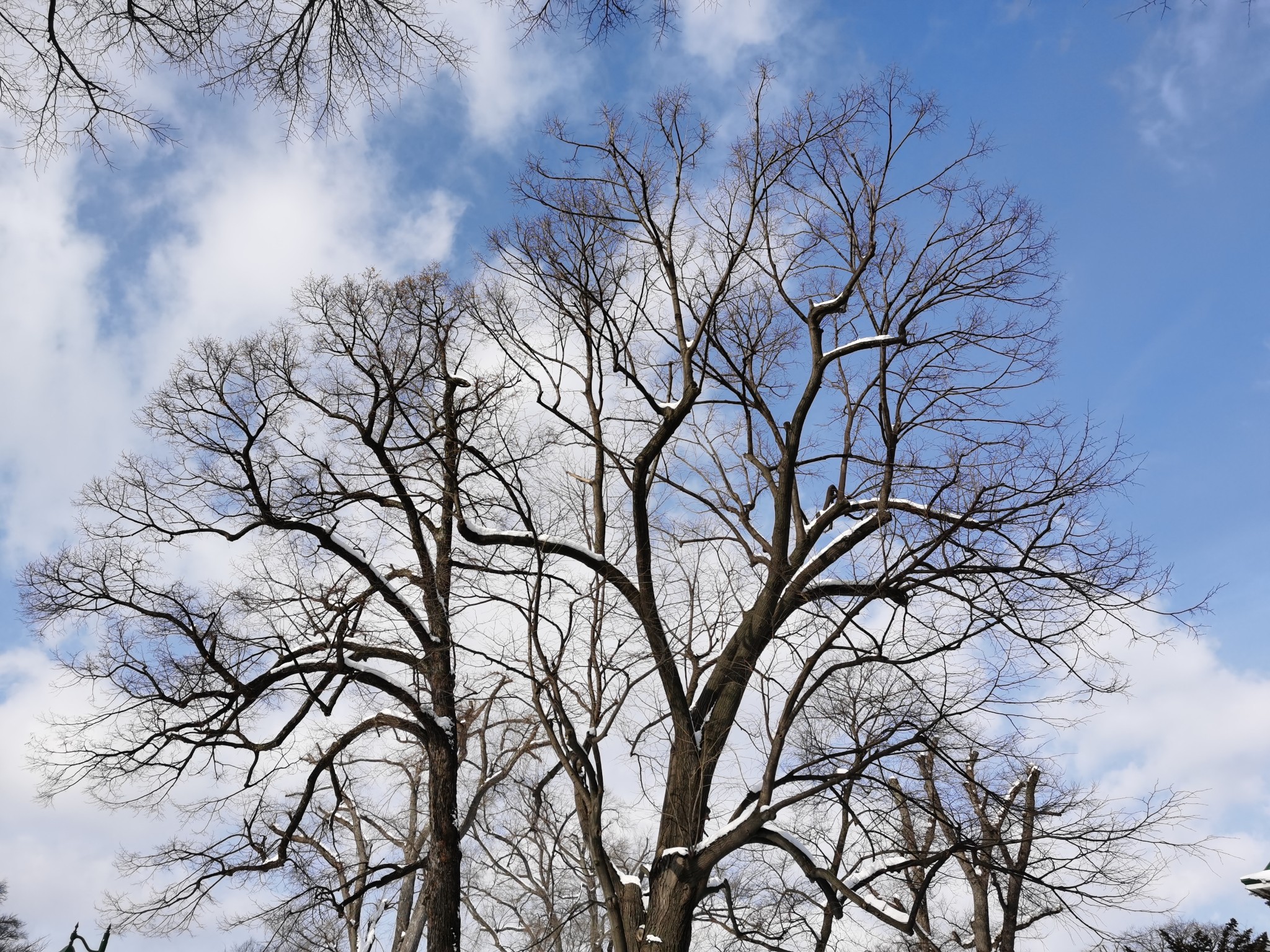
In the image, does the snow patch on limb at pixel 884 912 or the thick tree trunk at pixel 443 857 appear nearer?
the snow patch on limb at pixel 884 912

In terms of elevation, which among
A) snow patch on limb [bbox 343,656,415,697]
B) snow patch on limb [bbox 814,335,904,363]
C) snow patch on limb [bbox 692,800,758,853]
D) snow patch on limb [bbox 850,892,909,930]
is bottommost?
snow patch on limb [bbox 850,892,909,930]

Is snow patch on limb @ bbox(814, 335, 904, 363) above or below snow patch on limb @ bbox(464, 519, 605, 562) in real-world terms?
above

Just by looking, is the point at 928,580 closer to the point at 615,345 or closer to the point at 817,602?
the point at 817,602

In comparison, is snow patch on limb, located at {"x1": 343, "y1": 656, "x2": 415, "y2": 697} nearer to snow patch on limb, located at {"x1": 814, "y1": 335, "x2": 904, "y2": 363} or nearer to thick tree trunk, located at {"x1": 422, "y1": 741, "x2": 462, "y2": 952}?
thick tree trunk, located at {"x1": 422, "y1": 741, "x2": 462, "y2": 952}

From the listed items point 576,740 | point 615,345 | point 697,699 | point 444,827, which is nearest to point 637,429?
point 615,345

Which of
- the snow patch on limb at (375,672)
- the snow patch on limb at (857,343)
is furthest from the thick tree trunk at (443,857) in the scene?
the snow patch on limb at (857,343)

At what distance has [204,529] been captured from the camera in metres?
11.2

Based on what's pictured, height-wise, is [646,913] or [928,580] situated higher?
[928,580]

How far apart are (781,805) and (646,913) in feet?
5.75

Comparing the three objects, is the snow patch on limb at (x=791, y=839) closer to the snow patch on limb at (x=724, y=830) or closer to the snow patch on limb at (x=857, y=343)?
the snow patch on limb at (x=724, y=830)

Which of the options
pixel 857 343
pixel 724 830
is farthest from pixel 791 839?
pixel 857 343

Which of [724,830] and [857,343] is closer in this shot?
[724,830]

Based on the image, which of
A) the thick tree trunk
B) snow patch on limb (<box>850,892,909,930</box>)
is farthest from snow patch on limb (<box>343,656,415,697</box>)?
snow patch on limb (<box>850,892,909,930</box>)

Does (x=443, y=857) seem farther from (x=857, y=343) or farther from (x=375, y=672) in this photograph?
(x=857, y=343)
